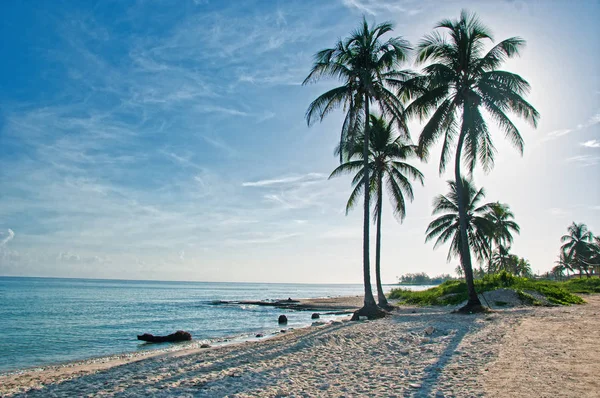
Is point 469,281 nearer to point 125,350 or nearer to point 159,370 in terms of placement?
point 159,370

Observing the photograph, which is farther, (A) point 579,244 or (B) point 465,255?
(A) point 579,244

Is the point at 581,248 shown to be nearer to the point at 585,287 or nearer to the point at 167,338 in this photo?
the point at 585,287

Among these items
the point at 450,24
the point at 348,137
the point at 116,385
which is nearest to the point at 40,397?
the point at 116,385

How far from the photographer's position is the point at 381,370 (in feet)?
25.0

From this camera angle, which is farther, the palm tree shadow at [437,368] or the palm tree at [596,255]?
the palm tree at [596,255]

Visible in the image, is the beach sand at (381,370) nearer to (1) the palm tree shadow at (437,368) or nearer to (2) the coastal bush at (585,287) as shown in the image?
(1) the palm tree shadow at (437,368)

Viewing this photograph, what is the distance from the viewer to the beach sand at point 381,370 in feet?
20.5

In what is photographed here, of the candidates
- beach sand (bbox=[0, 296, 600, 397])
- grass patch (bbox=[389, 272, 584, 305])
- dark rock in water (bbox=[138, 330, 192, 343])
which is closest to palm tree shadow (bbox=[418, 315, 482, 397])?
beach sand (bbox=[0, 296, 600, 397])

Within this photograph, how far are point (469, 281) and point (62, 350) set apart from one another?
19.2 meters

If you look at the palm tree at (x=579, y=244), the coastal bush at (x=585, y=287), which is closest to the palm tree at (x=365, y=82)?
the coastal bush at (x=585, y=287)

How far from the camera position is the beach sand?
623 cm

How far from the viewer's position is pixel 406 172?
84.5ft

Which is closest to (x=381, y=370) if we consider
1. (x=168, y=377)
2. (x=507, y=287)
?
(x=168, y=377)

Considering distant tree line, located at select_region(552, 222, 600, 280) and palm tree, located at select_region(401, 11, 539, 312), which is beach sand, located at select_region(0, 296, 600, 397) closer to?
palm tree, located at select_region(401, 11, 539, 312)
